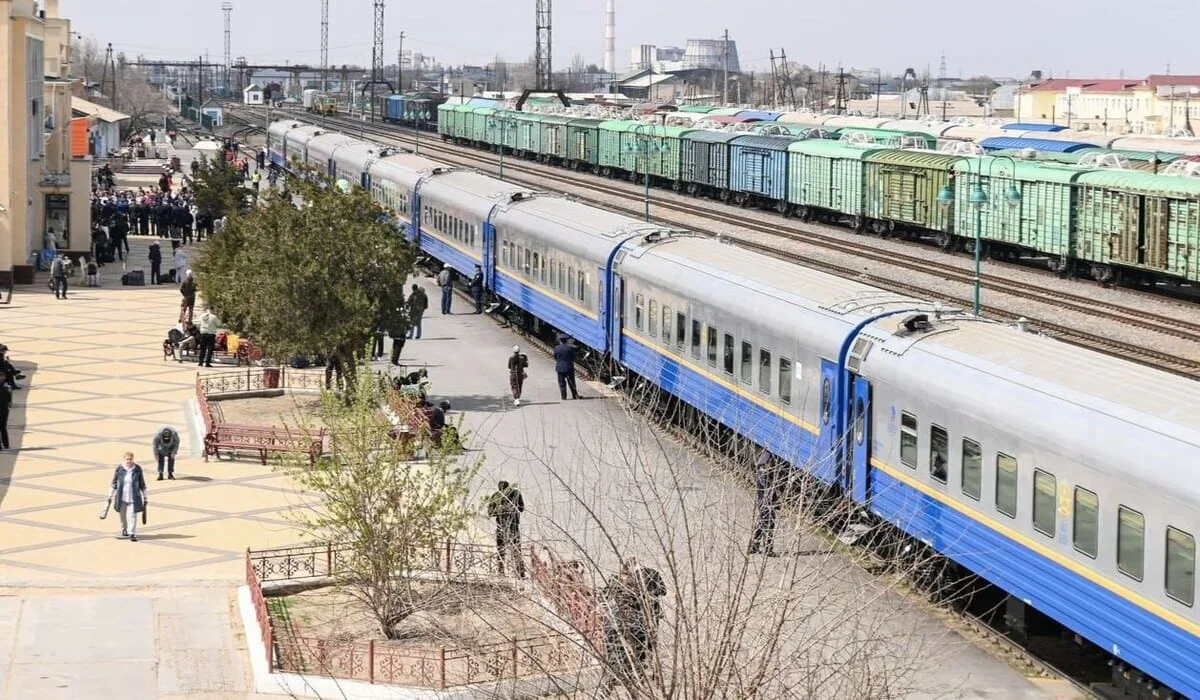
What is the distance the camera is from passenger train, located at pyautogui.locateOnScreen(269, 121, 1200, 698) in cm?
1406

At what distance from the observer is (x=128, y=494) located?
22.8 metres

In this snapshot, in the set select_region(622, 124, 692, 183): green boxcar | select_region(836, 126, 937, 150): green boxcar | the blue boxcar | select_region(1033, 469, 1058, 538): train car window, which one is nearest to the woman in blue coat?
select_region(1033, 469, 1058, 538): train car window

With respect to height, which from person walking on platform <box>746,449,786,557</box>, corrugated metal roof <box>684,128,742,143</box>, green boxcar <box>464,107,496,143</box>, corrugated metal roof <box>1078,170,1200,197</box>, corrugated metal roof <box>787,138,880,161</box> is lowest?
person walking on platform <box>746,449,786,557</box>

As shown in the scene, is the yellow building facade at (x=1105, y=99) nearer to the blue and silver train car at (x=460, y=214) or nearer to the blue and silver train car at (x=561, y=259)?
the blue and silver train car at (x=460, y=214)

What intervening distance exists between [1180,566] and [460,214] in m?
35.0

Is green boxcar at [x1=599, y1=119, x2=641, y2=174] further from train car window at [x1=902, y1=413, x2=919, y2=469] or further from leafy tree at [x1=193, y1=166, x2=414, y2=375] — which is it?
train car window at [x1=902, y1=413, x2=919, y2=469]

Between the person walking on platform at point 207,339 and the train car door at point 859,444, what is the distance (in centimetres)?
2027

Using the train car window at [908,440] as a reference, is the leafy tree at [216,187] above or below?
→ above

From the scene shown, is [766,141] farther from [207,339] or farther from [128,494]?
[128,494]

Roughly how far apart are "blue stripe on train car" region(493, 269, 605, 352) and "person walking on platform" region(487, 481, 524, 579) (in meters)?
12.8

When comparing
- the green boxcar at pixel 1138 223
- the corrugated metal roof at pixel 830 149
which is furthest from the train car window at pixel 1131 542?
the corrugated metal roof at pixel 830 149

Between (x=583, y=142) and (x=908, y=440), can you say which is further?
(x=583, y=142)

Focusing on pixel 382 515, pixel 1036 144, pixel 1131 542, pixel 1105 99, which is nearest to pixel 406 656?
pixel 382 515

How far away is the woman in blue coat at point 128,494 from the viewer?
22750mm
